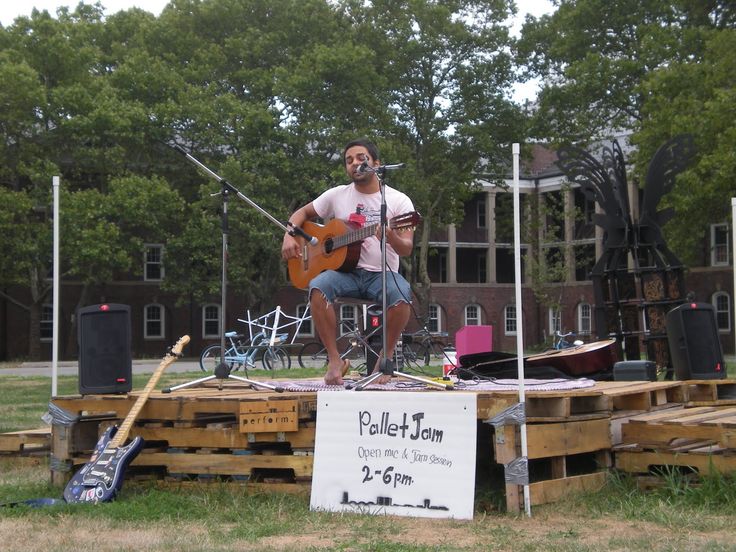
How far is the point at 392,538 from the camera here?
5.79 metres

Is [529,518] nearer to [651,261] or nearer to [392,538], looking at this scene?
[392,538]

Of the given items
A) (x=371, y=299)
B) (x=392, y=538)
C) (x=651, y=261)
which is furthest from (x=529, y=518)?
(x=651, y=261)

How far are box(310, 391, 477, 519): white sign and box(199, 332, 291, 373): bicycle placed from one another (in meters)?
15.8

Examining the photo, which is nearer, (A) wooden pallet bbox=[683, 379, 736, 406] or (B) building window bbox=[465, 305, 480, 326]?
(A) wooden pallet bbox=[683, 379, 736, 406]

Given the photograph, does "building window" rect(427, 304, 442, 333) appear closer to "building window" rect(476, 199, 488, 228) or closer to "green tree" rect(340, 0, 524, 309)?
"building window" rect(476, 199, 488, 228)

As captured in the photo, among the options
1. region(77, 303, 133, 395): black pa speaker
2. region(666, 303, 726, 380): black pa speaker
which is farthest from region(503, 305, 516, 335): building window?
region(77, 303, 133, 395): black pa speaker

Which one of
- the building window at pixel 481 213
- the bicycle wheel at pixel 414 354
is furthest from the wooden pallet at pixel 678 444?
the building window at pixel 481 213

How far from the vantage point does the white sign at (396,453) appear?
6.43 m

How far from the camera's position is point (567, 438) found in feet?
22.6

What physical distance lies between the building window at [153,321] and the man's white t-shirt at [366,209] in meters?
38.4

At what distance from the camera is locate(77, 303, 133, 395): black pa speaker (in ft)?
24.2

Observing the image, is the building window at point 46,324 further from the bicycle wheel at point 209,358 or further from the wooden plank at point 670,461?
the wooden plank at point 670,461

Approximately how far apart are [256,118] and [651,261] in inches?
997

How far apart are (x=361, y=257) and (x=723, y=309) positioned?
40718mm
